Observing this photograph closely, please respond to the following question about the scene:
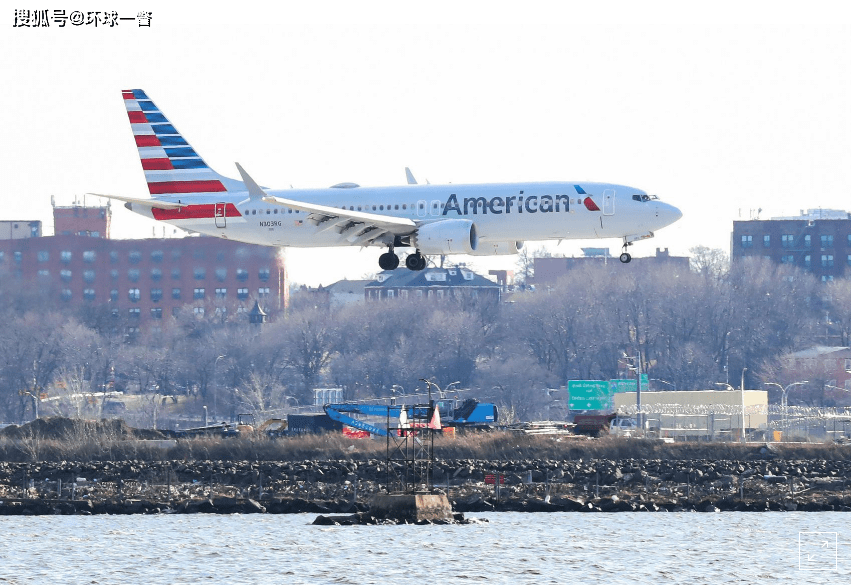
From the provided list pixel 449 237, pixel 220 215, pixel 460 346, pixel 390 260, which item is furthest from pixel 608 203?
pixel 460 346

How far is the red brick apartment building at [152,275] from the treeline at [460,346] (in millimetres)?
2698

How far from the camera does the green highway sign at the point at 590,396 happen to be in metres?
128

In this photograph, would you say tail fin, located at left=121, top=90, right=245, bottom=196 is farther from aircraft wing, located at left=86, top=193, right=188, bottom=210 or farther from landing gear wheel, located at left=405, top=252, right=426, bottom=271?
landing gear wheel, located at left=405, top=252, right=426, bottom=271

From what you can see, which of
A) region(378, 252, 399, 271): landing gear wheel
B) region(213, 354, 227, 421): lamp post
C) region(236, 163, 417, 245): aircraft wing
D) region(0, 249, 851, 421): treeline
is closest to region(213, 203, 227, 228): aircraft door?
region(236, 163, 417, 245): aircraft wing

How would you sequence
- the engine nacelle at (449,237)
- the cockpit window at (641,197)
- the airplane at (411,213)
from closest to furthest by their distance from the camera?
1. the airplane at (411,213)
2. the cockpit window at (641,197)
3. the engine nacelle at (449,237)

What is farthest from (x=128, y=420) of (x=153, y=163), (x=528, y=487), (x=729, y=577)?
(x=729, y=577)

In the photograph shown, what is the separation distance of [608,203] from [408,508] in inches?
572

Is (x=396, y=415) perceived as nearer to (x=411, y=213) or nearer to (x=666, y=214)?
(x=411, y=213)

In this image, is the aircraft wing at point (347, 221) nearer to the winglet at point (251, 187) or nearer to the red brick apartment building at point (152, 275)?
the winglet at point (251, 187)

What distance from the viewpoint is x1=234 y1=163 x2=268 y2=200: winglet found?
229 feet

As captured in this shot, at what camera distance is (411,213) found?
2842 inches

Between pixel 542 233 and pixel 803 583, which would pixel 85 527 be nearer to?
pixel 542 233

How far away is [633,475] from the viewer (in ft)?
253

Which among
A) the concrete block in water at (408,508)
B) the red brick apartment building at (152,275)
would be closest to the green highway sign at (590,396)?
the red brick apartment building at (152,275)
